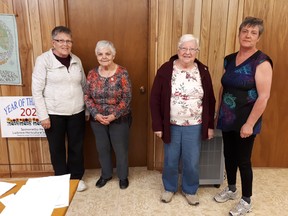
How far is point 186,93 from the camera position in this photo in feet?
6.45

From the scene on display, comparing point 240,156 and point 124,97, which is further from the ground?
point 124,97

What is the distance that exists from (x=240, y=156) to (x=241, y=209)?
0.45 m

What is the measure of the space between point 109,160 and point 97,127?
0.38 meters

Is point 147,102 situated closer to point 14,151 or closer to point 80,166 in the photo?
point 80,166

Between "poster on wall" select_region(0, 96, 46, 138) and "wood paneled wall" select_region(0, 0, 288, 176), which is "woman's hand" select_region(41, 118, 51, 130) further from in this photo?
"wood paneled wall" select_region(0, 0, 288, 176)

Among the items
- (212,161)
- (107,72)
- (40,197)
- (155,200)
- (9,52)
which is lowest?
(155,200)

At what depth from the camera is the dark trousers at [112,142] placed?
2309 mm

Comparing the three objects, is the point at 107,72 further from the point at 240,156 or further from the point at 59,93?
the point at 240,156

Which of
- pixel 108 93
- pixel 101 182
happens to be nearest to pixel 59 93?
pixel 108 93

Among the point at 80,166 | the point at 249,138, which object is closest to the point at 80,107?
the point at 80,166

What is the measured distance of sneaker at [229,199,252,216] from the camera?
6.72 ft

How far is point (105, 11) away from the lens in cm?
242

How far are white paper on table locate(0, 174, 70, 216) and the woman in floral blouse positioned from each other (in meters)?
1.02

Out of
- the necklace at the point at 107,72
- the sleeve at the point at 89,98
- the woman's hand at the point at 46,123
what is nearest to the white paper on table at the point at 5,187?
the woman's hand at the point at 46,123
